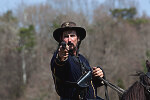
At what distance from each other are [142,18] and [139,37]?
493 cm

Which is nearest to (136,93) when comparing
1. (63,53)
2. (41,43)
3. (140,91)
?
(140,91)

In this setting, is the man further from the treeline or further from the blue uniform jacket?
the treeline

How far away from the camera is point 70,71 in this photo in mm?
3826

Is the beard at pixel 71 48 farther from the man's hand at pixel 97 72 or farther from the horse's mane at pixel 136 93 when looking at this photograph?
the horse's mane at pixel 136 93

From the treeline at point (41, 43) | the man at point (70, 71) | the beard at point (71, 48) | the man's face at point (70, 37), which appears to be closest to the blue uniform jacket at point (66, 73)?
the man at point (70, 71)

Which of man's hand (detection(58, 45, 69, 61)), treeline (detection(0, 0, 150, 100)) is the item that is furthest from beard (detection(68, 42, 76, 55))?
treeline (detection(0, 0, 150, 100))

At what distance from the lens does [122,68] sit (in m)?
25.9

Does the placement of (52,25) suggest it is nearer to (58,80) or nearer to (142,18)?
(58,80)

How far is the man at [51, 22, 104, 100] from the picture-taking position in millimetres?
3660

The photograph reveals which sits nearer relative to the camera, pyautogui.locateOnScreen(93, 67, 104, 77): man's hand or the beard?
the beard

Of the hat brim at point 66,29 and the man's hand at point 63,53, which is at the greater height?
the hat brim at point 66,29

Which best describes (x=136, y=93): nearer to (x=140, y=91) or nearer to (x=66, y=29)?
(x=140, y=91)

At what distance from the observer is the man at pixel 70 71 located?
3.66 metres

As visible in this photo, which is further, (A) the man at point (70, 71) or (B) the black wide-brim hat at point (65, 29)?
(B) the black wide-brim hat at point (65, 29)
